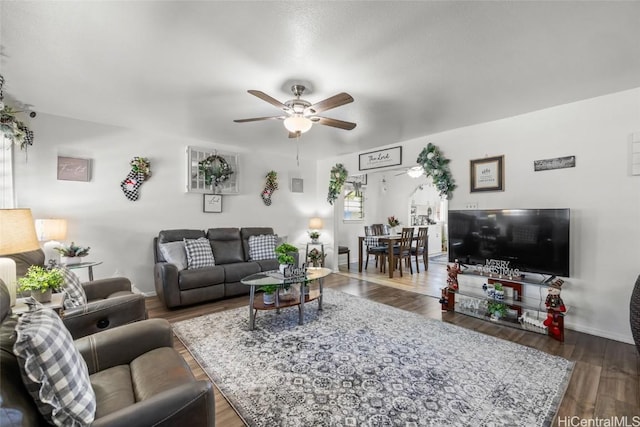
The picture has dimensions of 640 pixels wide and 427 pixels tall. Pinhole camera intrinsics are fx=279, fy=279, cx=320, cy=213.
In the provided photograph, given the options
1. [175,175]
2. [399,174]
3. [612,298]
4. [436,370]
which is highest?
[399,174]

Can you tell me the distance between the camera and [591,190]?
2998mm

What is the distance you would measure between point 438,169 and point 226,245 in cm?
357

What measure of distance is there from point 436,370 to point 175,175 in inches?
178

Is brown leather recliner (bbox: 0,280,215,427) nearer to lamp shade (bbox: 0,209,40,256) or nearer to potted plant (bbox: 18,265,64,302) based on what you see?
lamp shade (bbox: 0,209,40,256)

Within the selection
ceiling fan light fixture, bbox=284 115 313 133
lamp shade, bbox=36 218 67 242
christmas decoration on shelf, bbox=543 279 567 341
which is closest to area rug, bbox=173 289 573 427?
christmas decoration on shelf, bbox=543 279 567 341

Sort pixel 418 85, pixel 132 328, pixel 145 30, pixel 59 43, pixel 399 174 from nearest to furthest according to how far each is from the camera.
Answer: pixel 132 328 → pixel 145 30 → pixel 59 43 → pixel 418 85 → pixel 399 174

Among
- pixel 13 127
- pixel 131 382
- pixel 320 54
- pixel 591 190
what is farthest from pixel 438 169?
pixel 13 127

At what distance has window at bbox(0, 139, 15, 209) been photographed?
3213mm

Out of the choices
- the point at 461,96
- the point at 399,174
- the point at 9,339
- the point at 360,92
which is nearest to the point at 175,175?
the point at 360,92

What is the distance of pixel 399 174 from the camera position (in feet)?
26.6

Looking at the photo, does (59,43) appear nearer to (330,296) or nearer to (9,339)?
(9,339)

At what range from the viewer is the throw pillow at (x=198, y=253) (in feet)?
13.3

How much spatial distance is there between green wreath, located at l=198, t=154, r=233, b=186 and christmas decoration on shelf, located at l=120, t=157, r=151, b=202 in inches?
32.9

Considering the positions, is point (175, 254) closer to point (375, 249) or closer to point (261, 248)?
point (261, 248)
